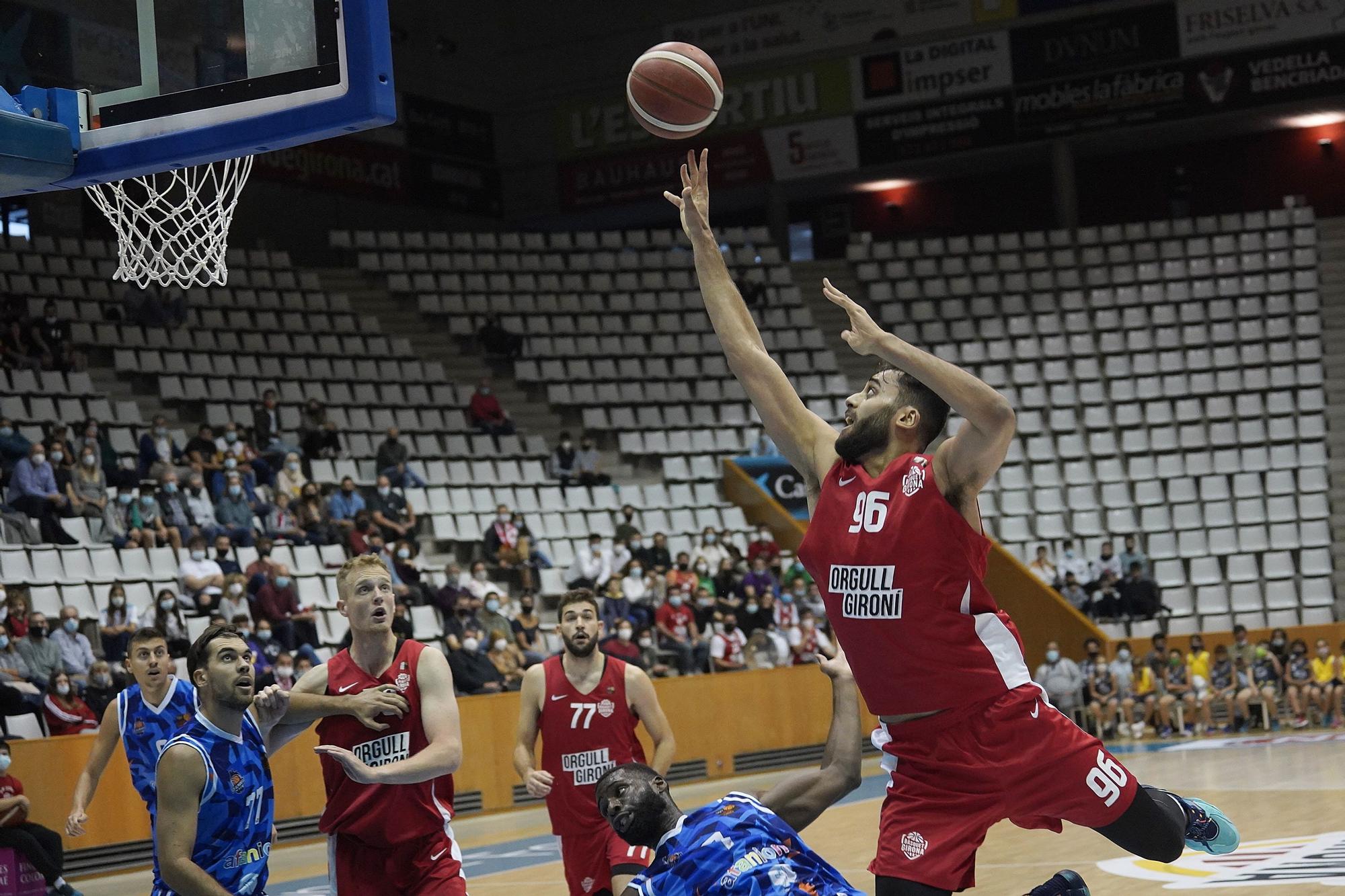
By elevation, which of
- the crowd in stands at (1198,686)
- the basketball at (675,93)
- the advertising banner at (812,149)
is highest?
the advertising banner at (812,149)

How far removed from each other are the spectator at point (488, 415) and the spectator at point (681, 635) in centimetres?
513

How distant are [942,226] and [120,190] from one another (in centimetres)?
2453

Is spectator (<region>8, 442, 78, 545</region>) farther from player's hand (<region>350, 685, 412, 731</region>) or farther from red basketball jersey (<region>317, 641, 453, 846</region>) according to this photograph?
player's hand (<region>350, 685, 412, 731</region>)

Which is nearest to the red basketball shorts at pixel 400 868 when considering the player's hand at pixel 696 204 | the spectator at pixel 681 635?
the player's hand at pixel 696 204

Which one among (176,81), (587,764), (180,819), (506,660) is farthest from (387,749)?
(506,660)

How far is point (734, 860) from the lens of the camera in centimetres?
399

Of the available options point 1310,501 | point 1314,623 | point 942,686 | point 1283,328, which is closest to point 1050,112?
point 1283,328

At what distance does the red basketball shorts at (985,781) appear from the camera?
4.44 m

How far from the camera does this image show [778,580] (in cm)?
1950

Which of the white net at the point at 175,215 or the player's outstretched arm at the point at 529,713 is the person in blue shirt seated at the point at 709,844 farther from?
the white net at the point at 175,215

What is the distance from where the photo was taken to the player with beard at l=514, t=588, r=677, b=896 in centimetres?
721

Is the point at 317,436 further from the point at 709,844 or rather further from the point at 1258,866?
the point at 709,844

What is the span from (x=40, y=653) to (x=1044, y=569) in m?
13.1

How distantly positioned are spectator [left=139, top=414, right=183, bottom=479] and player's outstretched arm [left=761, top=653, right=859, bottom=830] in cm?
1254
